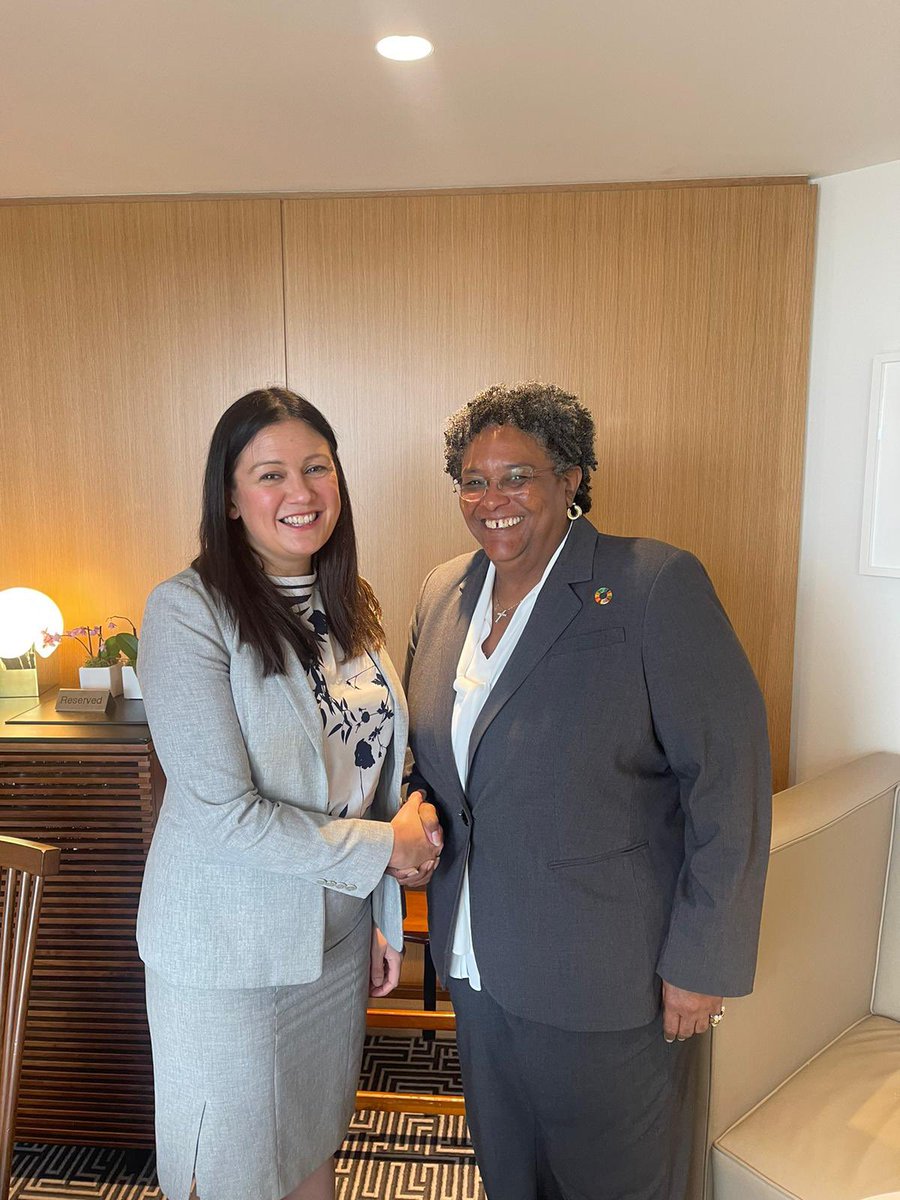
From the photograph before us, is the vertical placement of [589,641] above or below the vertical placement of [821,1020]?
above

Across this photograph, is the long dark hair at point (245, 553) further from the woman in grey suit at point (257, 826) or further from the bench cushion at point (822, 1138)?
the bench cushion at point (822, 1138)

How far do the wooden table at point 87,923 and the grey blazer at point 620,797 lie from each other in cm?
99

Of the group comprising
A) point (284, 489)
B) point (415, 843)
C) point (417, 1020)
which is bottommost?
point (417, 1020)

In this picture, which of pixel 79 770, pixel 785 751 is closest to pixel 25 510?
pixel 79 770

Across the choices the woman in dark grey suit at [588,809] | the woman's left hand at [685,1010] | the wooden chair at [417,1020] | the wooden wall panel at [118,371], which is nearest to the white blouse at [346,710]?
the woman in dark grey suit at [588,809]

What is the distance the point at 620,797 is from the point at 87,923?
4.56 ft

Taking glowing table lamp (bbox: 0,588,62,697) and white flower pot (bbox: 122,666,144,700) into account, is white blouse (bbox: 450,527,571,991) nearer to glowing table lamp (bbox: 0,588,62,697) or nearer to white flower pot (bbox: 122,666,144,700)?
white flower pot (bbox: 122,666,144,700)

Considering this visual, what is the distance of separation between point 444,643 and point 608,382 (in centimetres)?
107

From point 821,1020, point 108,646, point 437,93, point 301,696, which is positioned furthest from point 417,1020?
point 437,93

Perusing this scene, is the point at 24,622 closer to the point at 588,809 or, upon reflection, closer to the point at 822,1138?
the point at 588,809

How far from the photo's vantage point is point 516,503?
4.92 feet

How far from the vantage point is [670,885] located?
58.2 inches

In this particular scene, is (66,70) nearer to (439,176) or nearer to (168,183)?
(168,183)

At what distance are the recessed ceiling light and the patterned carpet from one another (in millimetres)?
2344
